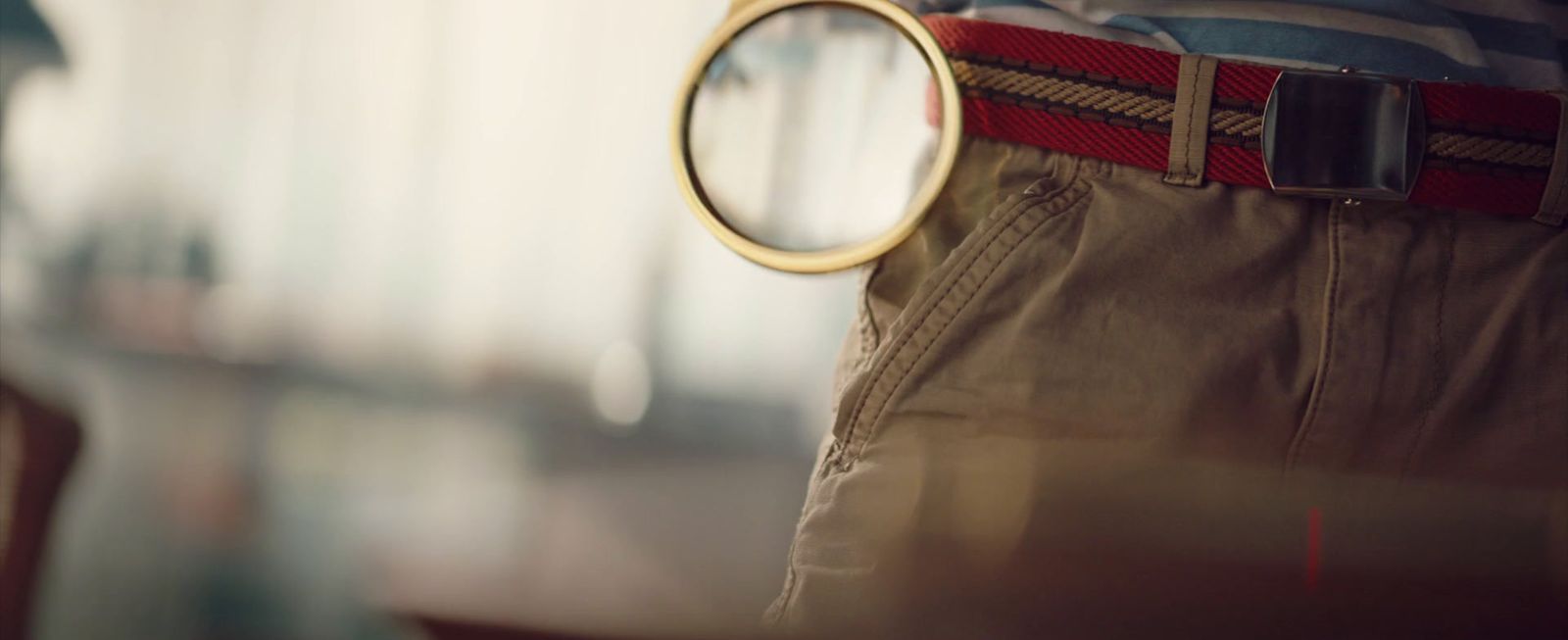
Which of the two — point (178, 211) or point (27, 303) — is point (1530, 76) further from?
point (27, 303)

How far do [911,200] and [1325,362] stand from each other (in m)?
0.15

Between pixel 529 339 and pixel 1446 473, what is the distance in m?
1.11

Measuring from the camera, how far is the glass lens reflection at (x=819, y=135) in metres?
0.33

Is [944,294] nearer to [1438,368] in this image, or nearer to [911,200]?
[911,200]

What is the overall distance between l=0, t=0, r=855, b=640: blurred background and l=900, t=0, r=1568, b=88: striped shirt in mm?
886


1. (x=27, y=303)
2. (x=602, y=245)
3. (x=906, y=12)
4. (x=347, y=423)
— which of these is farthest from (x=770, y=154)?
(x=27, y=303)

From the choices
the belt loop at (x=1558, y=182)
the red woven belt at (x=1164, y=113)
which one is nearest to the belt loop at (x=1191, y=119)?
the red woven belt at (x=1164, y=113)

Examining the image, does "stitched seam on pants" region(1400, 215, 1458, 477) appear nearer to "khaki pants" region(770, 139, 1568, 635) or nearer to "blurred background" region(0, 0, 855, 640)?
"khaki pants" region(770, 139, 1568, 635)

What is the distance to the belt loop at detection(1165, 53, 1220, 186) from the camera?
0.99ft

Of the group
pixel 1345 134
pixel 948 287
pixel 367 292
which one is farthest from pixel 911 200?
pixel 367 292

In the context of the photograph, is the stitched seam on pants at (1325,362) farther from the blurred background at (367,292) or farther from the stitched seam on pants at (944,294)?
the blurred background at (367,292)

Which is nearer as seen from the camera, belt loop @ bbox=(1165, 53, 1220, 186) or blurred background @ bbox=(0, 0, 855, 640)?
belt loop @ bbox=(1165, 53, 1220, 186)

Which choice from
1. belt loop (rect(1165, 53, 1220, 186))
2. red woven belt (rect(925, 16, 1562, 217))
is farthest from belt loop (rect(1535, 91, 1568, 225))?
belt loop (rect(1165, 53, 1220, 186))

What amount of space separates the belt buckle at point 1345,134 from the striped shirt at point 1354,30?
24 millimetres
